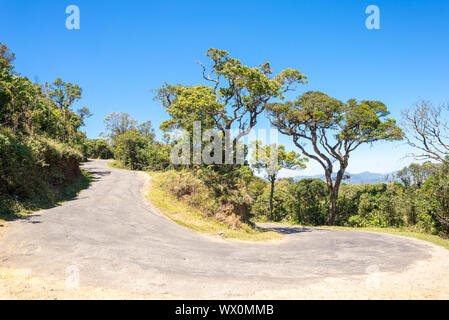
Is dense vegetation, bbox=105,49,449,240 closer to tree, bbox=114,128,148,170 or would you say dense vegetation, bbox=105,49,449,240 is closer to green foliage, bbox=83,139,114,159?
tree, bbox=114,128,148,170

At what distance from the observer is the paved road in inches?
235

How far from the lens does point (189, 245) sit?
1004 cm

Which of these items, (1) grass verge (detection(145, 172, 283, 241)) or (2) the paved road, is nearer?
(2) the paved road

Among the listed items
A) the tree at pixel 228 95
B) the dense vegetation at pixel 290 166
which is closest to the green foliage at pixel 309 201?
the dense vegetation at pixel 290 166

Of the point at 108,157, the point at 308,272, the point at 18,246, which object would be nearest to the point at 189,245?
the point at 308,272

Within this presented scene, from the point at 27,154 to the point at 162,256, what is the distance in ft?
34.2

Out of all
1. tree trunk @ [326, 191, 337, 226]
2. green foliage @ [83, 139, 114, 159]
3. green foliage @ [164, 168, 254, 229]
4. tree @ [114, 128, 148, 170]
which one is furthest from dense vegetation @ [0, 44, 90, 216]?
green foliage @ [83, 139, 114, 159]

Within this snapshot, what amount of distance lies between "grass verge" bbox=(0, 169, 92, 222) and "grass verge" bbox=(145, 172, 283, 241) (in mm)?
4750

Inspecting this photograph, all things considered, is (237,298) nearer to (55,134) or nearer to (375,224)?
(55,134)

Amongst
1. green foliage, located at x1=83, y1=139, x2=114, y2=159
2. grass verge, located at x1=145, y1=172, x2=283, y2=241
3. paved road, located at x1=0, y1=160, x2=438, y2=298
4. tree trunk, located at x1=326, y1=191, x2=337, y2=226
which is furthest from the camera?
green foliage, located at x1=83, y1=139, x2=114, y2=159

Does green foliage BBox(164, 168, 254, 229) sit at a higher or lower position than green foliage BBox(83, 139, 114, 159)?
lower

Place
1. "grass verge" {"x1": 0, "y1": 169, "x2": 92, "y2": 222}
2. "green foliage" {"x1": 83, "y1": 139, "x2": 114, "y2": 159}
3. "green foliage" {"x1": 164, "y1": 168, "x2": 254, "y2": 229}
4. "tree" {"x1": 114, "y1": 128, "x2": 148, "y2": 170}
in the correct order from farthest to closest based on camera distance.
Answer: "green foliage" {"x1": 83, "y1": 139, "x2": 114, "y2": 159}
"tree" {"x1": 114, "y1": 128, "x2": 148, "y2": 170}
"green foliage" {"x1": 164, "y1": 168, "x2": 254, "y2": 229}
"grass verge" {"x1": 0, "y1": 169, "x2": 92, "y2": 222}

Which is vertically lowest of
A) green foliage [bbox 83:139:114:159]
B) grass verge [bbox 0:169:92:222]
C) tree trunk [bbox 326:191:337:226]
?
tree trunk [bbox 326:191:337:226]

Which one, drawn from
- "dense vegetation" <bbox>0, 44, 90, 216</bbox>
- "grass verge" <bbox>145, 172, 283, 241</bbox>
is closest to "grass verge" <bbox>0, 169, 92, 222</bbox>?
"dense vegetation" <bbox>0, 44, 90, 216</bbox>
